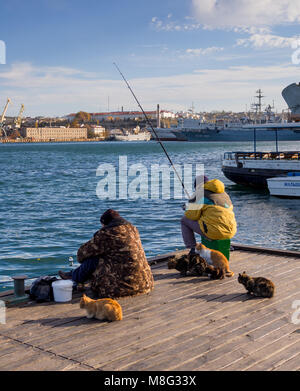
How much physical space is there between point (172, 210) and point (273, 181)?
527 centimetres

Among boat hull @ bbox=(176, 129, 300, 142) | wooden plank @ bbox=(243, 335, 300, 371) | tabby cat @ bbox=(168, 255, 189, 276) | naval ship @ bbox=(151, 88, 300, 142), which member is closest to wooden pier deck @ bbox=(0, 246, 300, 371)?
wooden plank @ bbox=(243, 335, 300, 371)

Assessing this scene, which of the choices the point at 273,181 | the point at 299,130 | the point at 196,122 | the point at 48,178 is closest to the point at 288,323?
the point at 273,181

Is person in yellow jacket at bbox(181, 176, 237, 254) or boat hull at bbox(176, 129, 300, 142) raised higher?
boat hull at bbox(176, 129, 300, 142)

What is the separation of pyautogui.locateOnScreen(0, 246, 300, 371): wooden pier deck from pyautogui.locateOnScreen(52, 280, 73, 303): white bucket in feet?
0.32

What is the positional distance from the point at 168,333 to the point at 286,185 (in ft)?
68.3

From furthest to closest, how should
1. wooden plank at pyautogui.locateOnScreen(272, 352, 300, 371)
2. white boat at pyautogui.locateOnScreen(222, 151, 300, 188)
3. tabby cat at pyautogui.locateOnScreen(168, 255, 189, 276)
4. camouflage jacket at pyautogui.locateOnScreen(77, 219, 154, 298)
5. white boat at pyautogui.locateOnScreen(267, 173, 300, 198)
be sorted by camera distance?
1. white boat at pyautogui.locateOnScreen(222, 151, 300, 188)
2. white boat at pyautogui.locateOnScreen(267, 173, 300, 198)
3. tabby cat at pyautogui.locateOnScreen(168, 255, 189, 276)
4. camouflage jacket at pyautogui.locateOnScreen(77, 219, 154, 298)
5. wooden plank at pyautogui.locateOnScreen(272, 352, 300, 371)

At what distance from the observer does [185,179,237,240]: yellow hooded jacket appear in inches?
256

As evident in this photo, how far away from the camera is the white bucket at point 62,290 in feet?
18.5

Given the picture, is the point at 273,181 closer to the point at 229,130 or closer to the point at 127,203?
the point at 127,203

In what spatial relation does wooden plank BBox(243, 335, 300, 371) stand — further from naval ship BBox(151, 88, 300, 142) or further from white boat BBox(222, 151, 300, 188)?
naval ship BBox(151, 88, 300, 142)

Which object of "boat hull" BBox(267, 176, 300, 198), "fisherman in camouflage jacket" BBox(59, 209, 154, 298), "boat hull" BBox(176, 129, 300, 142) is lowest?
"boat hull" BBox(267, 176, 300, 198)

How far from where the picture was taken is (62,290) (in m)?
5.64

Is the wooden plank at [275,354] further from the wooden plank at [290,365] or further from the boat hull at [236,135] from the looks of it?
the boat hull at [236,135]

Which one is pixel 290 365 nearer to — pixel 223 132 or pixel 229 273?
pixel 229 273
